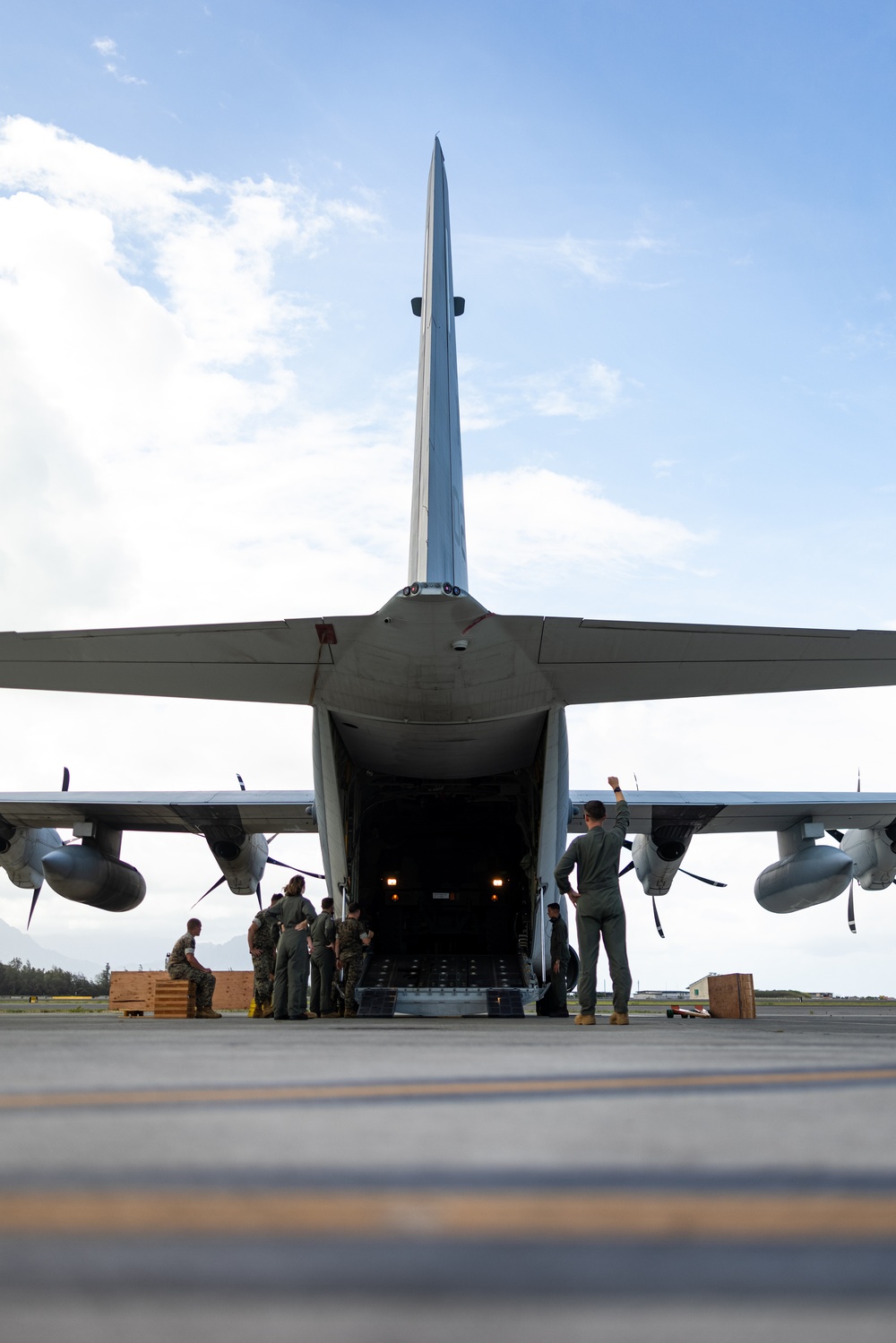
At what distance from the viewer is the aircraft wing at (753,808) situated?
51.8ft

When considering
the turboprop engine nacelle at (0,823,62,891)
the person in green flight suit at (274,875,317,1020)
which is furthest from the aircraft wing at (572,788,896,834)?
the turboprop engine nacelle at (0,823,62,891)

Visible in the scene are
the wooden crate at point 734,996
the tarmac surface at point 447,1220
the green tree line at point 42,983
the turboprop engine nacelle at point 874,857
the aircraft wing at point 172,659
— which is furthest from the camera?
the green tree line at point 42,983

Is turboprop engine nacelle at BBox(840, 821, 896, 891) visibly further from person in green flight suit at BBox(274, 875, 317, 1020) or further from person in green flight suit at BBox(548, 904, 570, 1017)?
person in green flight suit at BBox(274, 875, 317, 1020)

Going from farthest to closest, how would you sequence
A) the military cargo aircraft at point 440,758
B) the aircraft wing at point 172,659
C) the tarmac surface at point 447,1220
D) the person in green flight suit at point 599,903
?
the military cargo aircraft at point 440,758 < the aircraft wing at point 172,659 < the person in green flight suit at point 599,903 < the tarmac surface at point 447,1220

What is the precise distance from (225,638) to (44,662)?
146 cm

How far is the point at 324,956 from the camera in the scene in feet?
38.0

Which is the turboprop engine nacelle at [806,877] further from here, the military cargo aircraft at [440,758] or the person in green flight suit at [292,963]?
the person in green flight suit at [292,963]

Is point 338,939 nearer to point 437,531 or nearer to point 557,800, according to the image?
point 557,800

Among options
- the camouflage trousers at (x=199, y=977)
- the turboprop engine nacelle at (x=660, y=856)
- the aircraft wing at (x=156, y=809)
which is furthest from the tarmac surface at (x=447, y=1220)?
the turboprop engine nacelle at (x=660, y=856)

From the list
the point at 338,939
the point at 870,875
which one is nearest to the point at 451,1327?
the point at 338,939

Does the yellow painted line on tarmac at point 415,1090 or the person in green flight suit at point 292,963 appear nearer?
the yellow painted line on tarmac at point 415,1090

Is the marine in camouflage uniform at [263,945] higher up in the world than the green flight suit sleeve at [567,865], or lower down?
lower down

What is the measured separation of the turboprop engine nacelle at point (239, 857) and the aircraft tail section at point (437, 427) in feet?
27.4

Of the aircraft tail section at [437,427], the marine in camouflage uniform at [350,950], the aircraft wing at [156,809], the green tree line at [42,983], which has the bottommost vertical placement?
the green tree line at [42,983]
